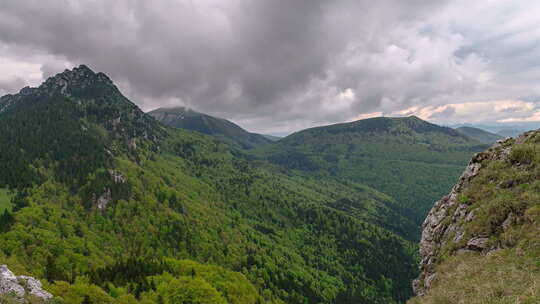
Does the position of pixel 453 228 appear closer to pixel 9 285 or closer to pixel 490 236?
pixel 490 236

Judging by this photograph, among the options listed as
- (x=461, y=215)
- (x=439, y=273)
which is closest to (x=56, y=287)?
(x=439, y=273)

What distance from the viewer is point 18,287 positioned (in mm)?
44156

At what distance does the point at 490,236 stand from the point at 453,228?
7717mm

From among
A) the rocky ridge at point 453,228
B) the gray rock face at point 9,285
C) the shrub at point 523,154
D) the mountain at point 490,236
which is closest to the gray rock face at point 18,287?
the gray rock face at point 9,285

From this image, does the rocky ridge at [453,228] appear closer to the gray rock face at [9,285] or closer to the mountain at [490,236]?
the mountain at [490,236]

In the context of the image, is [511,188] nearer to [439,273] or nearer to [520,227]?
[520,227]

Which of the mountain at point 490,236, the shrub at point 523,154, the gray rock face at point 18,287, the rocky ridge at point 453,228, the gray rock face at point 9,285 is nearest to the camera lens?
the mountain at point 490,236

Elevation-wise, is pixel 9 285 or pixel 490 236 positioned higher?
pixel 490 236

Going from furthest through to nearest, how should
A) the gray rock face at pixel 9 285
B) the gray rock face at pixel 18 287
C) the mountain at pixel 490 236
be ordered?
the gray rock face at pixel 18 287 < the gray rock face at pixel 9 285 < the mountain at pixel 490 236

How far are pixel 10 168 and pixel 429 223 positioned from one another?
10560 inches

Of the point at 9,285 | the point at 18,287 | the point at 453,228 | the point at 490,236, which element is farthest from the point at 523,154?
the point at 9,285

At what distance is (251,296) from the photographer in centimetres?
14388

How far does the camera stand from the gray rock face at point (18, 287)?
42059 mm

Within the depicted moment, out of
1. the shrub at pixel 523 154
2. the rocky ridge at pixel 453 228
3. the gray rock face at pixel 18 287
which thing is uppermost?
the shrub at pixel 523 154
